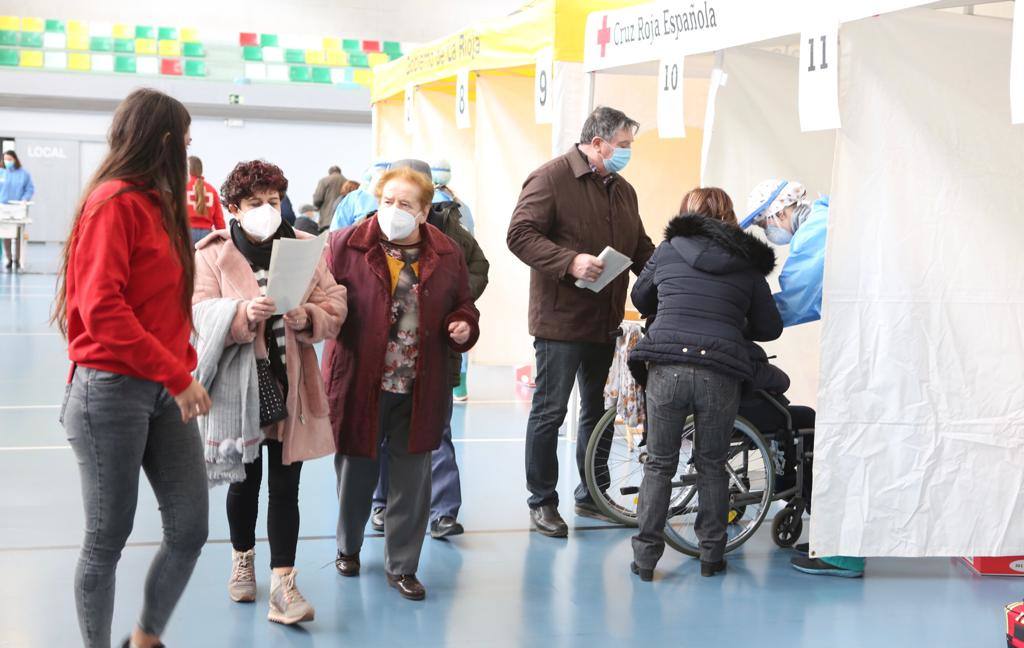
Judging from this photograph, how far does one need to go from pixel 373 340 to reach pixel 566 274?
3.31 ft

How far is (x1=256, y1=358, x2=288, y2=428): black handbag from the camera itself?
2955 millimetres

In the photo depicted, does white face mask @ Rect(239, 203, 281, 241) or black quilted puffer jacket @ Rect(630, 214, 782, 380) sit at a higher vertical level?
white face mask @ Rect(239, 203, 281, 241)

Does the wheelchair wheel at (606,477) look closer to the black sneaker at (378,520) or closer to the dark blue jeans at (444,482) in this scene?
the dark blue jeans at (444,482)

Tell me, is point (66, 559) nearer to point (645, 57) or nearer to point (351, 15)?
point (645, 57)

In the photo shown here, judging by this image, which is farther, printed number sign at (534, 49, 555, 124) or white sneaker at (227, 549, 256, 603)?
printed number sign at (534, 49, 555, 124)

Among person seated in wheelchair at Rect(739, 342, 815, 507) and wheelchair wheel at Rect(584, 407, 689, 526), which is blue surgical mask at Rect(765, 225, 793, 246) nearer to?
person seated in wheelchair at Rect(739, 342, 815, 507)

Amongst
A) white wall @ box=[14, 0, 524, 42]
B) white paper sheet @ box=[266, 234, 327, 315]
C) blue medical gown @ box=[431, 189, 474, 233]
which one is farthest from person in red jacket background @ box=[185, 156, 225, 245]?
white wall @ box=[14, 0, 524, 42]

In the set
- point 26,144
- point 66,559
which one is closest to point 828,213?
point 66,559

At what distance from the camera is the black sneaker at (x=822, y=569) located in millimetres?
3709

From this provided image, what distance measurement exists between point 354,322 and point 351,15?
16.1 m

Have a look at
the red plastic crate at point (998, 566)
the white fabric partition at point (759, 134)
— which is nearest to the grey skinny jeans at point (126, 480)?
the red plastic crate at point (998, 566)

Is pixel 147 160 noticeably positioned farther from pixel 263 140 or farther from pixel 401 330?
pixel 263 140

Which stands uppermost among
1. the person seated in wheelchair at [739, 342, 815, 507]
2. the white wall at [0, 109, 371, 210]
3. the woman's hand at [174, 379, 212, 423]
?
the white wall at [0, 109, 371, 210]

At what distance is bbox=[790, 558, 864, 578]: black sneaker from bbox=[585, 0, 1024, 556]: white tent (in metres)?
0.13
